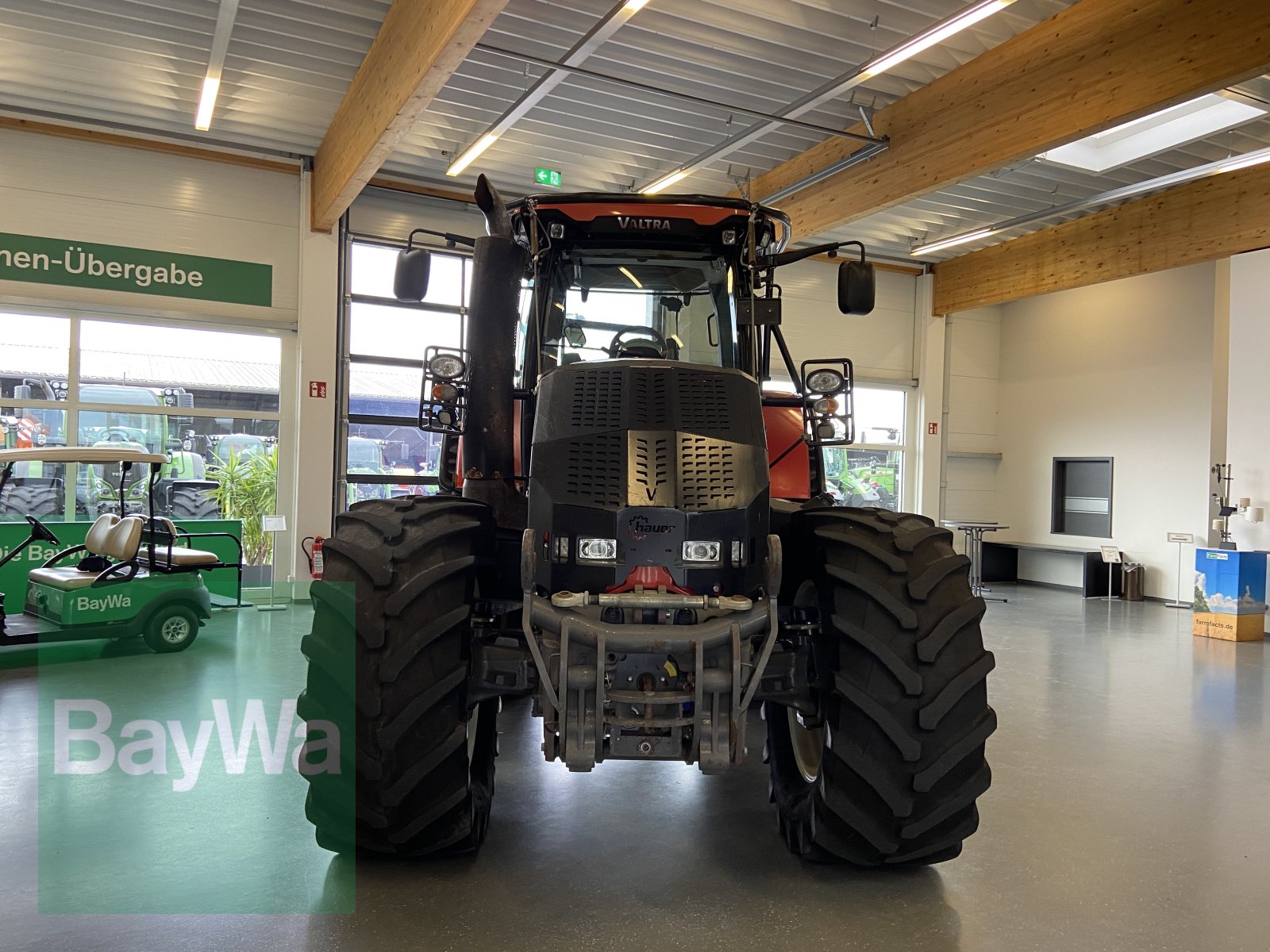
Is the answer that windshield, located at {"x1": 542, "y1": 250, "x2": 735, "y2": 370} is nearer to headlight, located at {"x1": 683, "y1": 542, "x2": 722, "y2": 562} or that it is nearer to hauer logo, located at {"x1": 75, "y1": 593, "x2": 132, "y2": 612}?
headlight, located at {"x1": 683, "y1": 542, "x2": 722, "y2": 562}

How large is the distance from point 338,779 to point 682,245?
2495mm

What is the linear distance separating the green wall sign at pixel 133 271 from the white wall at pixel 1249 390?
11.1m

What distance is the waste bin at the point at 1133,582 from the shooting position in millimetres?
13414

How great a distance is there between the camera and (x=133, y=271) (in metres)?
9.67

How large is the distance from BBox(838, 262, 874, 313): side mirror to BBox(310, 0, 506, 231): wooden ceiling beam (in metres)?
2.92

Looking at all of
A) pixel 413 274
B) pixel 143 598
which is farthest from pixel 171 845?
pixel 143 598

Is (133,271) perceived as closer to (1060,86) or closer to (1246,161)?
(1060,86)

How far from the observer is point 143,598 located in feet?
23.9

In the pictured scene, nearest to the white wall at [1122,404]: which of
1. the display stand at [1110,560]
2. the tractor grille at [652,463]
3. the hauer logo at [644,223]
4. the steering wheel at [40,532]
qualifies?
the display stand at [1110,560]

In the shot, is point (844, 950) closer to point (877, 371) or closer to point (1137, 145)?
point (1137, 145)

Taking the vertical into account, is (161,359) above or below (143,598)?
above

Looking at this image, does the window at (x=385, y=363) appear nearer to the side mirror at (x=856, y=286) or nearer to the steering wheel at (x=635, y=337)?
the steering wheel at (x=635, y=337)

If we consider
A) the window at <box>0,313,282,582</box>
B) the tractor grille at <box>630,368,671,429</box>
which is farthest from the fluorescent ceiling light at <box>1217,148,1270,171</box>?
the window at <box>0,313,282,582</box>

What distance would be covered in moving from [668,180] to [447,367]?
7666 mm
